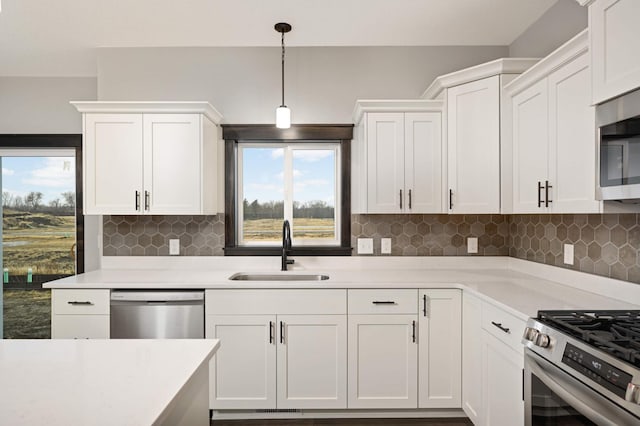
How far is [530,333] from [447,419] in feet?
4.41

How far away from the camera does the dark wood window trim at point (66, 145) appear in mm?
3367

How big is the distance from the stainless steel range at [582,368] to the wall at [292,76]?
2.17 m

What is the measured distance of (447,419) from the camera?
2545 millimetres

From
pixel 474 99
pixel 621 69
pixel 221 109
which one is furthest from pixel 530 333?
pixel 221 109

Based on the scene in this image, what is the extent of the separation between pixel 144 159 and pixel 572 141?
8.84 feet

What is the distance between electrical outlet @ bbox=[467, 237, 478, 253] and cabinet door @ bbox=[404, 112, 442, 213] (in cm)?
56

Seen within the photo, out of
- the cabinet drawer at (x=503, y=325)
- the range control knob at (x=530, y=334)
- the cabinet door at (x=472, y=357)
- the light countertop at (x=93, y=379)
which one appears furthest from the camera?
the cabinet door at (x=472, y=357)

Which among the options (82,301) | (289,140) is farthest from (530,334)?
(82,301)

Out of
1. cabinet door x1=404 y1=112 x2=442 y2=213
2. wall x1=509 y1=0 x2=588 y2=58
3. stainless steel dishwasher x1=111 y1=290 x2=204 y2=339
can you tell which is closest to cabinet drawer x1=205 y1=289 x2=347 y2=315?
stainless steel dishwasher x1=111 y1=290 x2=204 y2=339

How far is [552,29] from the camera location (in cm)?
251

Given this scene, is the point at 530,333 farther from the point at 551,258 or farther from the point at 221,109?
the point at 221,109

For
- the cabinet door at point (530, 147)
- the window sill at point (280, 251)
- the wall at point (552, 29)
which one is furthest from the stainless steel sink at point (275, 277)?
the wall at point (552, 29)

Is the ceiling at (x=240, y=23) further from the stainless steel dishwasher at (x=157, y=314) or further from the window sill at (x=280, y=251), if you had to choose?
the stainless steel dishwasher at (x=157, y=314)

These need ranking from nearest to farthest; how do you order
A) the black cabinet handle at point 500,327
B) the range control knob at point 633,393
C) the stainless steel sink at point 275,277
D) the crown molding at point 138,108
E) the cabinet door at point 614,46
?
the range control knob at point 633,393 < the cabinet door at point 614,46 < the black cabinet handle at point 500,327 < the crown molding at point 138,108 < the stainless steel sink at point 275,277
